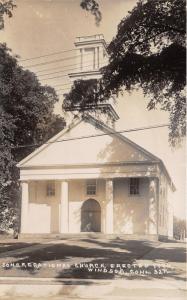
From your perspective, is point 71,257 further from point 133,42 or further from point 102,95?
point 133,42

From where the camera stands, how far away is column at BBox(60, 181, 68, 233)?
57.0 feet

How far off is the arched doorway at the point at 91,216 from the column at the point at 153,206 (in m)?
2.82

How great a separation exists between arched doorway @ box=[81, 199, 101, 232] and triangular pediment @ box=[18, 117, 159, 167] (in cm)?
216

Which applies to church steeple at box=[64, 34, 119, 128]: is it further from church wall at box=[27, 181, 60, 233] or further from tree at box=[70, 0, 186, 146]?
church wall at box=[27, 181, 60, 233]

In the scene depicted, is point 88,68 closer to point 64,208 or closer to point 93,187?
point 64,208

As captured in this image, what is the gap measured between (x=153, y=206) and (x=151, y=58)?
9.76 metres

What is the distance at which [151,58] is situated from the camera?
7.22 metres

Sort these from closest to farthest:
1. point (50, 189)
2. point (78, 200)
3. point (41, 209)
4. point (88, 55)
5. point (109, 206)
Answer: point (88, 55) → point (109, 206) → point (41, 209) → point (50, 189) → point (78, 200)

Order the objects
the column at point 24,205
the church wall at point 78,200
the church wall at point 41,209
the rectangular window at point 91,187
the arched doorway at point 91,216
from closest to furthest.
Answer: the church wall at point 41,209
the column at point 24,205
the church wall at point 78,200
the rectangular window at point 91,187
the arched doorway at point 91,216

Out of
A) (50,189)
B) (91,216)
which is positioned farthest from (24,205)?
(91,216)

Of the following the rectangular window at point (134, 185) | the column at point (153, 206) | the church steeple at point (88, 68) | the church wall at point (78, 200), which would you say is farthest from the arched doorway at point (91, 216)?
the church steeple at point (88, 68)

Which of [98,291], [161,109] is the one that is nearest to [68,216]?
[161,109]

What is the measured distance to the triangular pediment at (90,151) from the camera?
54.8 feet

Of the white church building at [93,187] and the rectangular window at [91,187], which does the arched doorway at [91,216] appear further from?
the rectangular window at [91,187]
